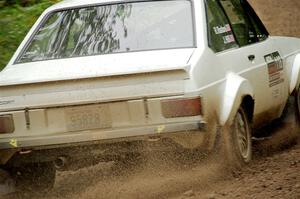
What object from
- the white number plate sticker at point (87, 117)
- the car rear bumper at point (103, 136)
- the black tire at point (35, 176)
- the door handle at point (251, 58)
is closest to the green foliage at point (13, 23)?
the black tire at point (35, 176)

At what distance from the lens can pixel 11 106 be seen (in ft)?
17.5

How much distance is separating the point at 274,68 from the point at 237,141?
4.76 feet

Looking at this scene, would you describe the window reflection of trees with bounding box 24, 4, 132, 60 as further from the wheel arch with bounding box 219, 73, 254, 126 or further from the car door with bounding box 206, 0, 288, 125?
the wheel arch with bounding box 219, 73, 254, 126

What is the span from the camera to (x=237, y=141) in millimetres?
5754

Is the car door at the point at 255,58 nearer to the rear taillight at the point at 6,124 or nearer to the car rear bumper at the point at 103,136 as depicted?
the car rear bumper at the point at 103,136

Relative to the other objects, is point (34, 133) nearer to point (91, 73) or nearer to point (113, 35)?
point (91, 73)

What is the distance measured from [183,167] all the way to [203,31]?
1142 millimetres

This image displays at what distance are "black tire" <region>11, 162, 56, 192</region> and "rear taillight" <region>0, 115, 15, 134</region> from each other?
440 millimetres

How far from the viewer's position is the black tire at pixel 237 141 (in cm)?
554

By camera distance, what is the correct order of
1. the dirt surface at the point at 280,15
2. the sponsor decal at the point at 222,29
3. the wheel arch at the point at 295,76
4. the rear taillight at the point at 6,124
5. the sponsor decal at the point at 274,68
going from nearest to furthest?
the rear taillight at the point at 6,124 < the sponsor decal at the point at 222,29 < the sponsor decal at the point at 274,68 < the wheel arch at the point at 295,76 < the dirt surface at the point at 280,15

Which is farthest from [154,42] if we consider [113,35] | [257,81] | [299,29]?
[299,29]

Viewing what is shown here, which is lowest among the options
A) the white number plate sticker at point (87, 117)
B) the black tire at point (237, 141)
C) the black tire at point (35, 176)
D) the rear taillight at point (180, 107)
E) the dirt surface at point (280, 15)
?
the dirt surface at point (280, 15)

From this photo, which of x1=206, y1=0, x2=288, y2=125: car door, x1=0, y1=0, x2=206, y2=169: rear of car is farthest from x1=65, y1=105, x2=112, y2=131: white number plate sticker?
x1=206, y1=0, x2=288, y2=125: car door

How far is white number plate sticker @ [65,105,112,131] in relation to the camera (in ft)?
17.1
